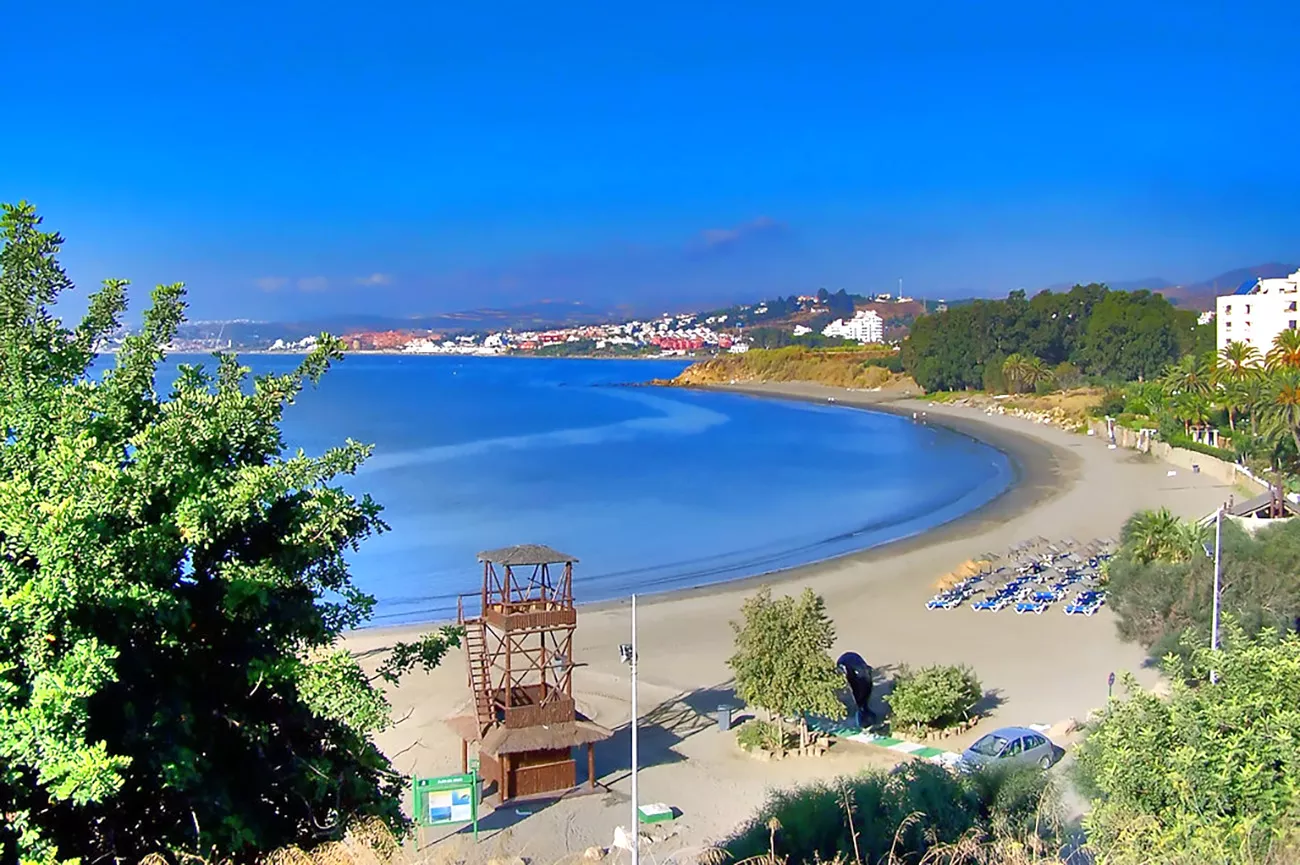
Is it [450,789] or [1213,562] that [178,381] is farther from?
[1213,562]

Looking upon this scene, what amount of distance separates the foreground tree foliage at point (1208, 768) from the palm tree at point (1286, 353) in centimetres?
4359

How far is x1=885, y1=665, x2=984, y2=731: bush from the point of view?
1630cm

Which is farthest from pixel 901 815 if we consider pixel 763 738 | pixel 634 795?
pixel 763 738

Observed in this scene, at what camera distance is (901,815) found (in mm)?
9625

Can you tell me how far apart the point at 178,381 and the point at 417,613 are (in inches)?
868

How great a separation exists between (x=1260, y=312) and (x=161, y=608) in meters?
74.2

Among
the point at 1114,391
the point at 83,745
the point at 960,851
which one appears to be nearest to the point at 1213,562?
the point at 960,851

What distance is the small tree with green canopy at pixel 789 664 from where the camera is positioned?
50.7 feet

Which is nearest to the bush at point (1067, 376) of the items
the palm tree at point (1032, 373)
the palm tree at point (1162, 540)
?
the palm tree at point (1032, 373)

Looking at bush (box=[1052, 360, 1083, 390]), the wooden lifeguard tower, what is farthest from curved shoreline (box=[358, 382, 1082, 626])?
the wooden lifeguard tower

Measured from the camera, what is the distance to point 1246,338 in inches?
2721

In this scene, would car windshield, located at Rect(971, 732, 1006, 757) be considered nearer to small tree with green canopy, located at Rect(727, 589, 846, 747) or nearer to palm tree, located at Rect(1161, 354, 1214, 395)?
small tree with green canopy, located at Rect(727, 589, 846, 747)

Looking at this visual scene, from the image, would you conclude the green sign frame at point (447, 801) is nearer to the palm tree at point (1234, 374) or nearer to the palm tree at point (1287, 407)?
the palm tree at point (1287, 407)

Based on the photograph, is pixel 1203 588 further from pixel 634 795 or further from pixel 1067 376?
pixel 1067 376
